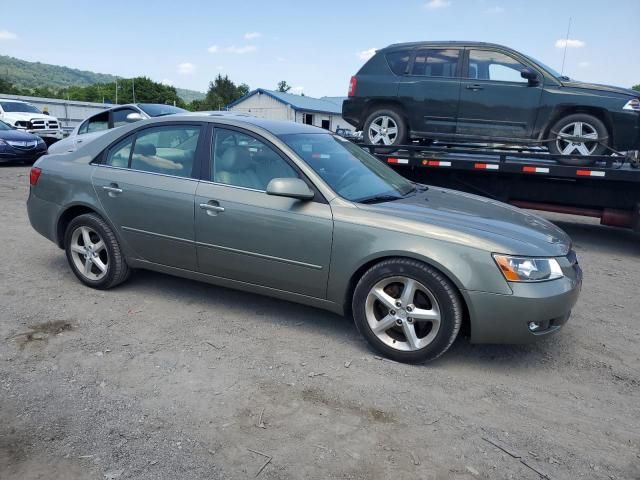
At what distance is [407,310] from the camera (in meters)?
3.29

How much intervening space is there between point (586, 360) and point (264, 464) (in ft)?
8.08

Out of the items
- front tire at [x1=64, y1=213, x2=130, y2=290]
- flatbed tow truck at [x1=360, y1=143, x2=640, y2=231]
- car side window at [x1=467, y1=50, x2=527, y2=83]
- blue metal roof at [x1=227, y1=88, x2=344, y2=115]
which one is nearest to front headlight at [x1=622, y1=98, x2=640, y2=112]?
flatbed tow truck at [x1=360, y1=143, x2=640, y2=231]

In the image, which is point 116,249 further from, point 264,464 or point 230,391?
point 264,464

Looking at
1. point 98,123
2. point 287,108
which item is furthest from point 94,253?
point 287,108

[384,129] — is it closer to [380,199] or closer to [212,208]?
[380,199]

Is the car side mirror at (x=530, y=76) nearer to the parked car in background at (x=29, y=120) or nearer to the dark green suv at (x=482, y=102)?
the dark green suv at (x=482, y=102)

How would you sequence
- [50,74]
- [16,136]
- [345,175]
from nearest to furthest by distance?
1. [345,175]
2. [16,136]
3. [50,74]

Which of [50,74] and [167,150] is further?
[50,74]

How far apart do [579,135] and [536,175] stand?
0.75m

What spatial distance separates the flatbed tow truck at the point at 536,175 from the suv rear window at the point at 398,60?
1219mm

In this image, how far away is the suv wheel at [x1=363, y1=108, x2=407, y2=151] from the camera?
788 centimetres

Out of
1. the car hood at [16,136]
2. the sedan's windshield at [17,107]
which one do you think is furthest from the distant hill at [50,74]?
the car hood at [16,136]

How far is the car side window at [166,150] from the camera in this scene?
13.4 ft

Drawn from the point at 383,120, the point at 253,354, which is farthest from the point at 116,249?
the point at 383,120
